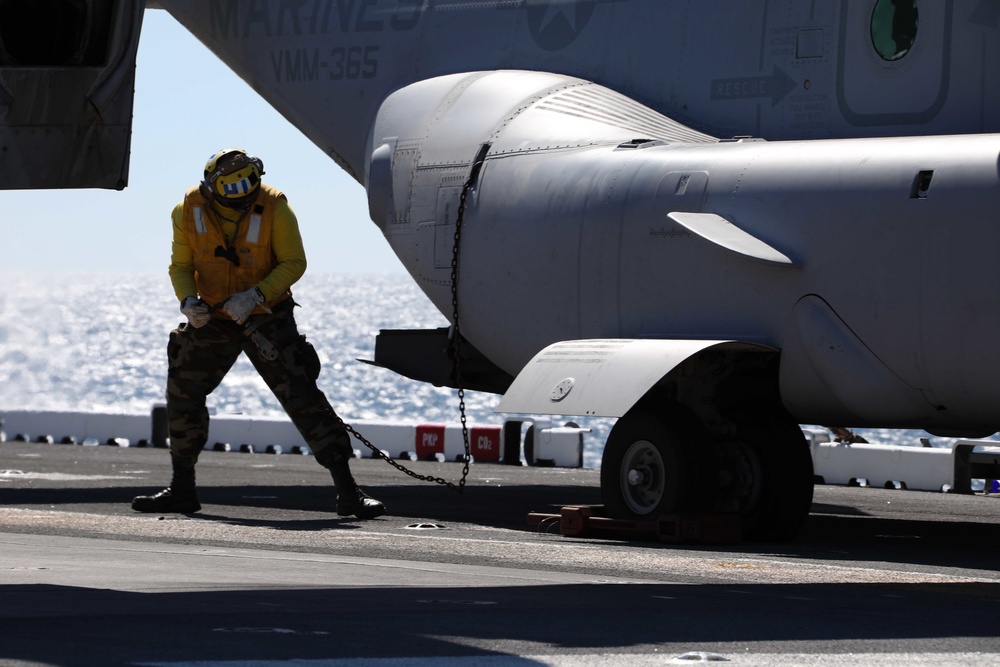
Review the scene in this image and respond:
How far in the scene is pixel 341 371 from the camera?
583ft

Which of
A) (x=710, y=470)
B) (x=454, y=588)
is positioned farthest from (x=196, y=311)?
(x=454, y=588)

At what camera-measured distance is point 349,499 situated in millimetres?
13078

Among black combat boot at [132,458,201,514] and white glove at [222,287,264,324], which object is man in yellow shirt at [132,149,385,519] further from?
white glove at [222,287,264,324]

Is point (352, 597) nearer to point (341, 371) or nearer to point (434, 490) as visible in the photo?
point (434, 490)

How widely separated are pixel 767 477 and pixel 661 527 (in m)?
0.91

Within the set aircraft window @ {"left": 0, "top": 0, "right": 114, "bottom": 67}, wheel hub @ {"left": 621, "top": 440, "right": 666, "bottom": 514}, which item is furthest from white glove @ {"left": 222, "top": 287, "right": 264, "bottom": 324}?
aircraft window @ {"left": 0, "top": 0, "right": 114, "bottom": 67}

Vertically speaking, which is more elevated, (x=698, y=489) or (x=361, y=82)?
(x=361, y=82)

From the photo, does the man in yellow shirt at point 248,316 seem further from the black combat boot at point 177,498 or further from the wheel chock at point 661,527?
the wheel chock at point 661,527

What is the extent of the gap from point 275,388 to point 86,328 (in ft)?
575

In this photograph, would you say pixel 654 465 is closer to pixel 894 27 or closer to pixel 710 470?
pixel 710 470

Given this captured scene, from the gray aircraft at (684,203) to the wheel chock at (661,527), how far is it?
184 mm

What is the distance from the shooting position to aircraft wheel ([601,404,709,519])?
39.4ft

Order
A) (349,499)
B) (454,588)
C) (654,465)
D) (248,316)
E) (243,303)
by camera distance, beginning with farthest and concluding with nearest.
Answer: (349,499)
(248,316)
(243,303)
(654,465)
(454,588)

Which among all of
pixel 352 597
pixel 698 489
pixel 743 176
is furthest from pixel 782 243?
pixel 352 597
